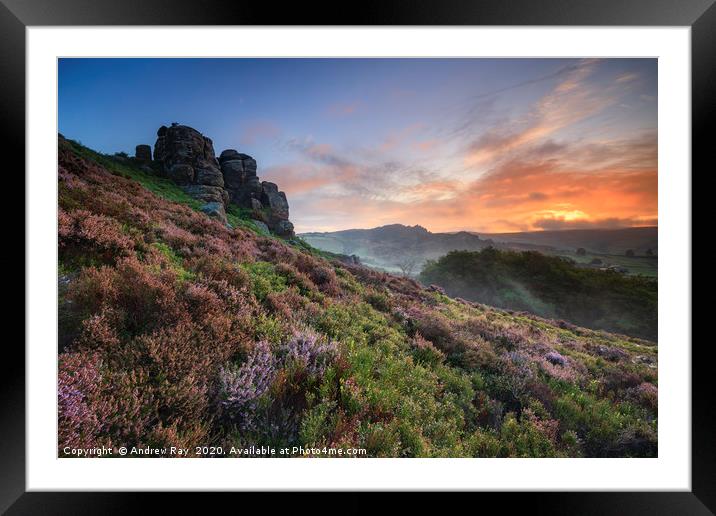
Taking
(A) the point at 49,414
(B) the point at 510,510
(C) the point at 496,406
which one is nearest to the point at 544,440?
(C) the point at 496,406

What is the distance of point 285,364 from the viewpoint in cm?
278

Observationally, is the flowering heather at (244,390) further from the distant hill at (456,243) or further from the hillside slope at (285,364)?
the distant hill at (456,243)

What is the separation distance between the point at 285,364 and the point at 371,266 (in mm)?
3387

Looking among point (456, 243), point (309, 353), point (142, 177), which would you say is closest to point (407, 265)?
point (456, 243)

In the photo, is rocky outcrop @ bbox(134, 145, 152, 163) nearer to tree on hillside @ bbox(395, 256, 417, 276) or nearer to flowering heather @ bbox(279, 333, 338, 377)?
flowering heather @ bbox(279, 333, 338, 377)

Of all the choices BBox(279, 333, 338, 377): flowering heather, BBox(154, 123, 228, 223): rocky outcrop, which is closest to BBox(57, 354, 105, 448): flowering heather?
BBox(279, 333, 338, 377): flowering heather

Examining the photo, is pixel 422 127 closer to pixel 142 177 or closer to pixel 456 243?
pixel 456 243

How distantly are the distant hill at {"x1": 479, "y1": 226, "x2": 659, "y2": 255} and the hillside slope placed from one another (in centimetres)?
155

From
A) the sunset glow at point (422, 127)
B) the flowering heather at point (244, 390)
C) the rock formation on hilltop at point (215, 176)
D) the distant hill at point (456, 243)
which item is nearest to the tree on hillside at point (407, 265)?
the distant hill at point (456, 243)

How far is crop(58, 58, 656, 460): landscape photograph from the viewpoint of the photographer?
2.46m

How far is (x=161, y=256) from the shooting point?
3623 mm

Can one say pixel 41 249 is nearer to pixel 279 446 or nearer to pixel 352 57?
pixel 279 446

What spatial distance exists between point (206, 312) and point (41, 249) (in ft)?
7.76

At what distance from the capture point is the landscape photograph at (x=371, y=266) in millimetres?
2457
